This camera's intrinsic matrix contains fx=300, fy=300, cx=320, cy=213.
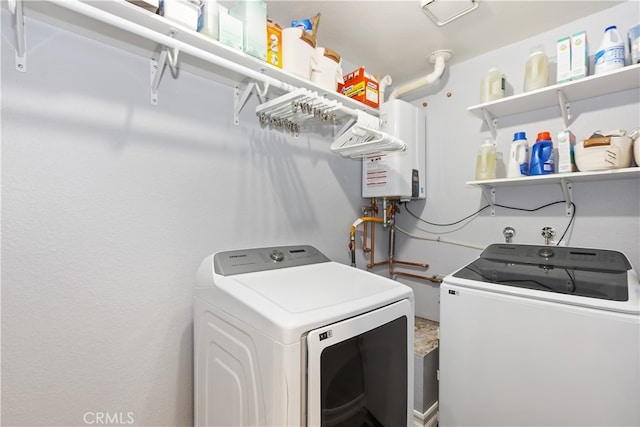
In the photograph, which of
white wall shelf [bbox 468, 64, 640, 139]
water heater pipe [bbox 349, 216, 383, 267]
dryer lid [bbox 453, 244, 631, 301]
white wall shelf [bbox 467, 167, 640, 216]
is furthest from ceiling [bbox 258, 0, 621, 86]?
dryer lid [bbox 453, 244, 631, 301]

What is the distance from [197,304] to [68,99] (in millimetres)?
970

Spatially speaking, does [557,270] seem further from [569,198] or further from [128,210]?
[128,210]

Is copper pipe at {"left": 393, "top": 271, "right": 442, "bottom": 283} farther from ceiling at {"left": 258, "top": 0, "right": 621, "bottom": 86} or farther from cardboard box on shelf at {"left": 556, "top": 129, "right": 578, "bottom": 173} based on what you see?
ceiling at {"left": 258, "top": 0, "right": 621, "bottom": 86}

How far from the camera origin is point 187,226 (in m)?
1.47

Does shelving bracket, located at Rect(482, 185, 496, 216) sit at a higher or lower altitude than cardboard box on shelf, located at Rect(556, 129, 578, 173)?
lower

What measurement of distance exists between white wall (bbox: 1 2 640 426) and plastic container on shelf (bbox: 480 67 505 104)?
0.74ft

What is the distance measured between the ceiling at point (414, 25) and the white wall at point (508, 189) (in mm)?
129

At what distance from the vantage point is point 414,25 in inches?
72.4

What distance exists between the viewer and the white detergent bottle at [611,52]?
1.48 metres

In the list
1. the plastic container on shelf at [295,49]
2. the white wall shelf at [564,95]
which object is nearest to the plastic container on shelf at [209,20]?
the plastic container on shelf at [295,49]

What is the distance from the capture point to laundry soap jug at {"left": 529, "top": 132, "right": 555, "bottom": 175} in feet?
5.55

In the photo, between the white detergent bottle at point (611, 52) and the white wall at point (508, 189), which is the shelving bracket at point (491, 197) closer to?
the white wall at point (508, 189)

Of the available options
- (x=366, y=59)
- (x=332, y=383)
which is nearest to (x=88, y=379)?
(x=332, y=383)

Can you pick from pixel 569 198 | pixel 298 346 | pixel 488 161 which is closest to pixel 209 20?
pixel 298 346
